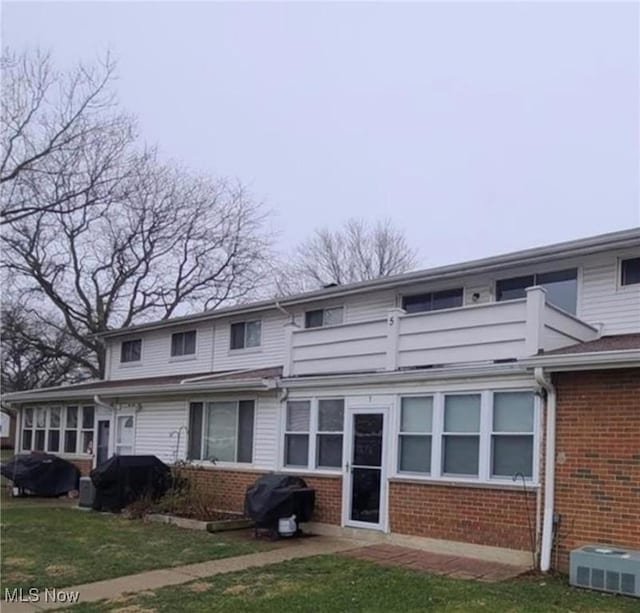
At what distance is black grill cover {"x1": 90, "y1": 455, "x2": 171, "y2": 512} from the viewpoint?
14.8 meters

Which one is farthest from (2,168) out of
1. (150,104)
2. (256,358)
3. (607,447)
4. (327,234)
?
(327,234)

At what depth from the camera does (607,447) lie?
29.4 feet

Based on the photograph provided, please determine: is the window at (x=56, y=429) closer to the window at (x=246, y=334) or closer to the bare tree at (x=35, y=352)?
the window at (x=246, y=334)

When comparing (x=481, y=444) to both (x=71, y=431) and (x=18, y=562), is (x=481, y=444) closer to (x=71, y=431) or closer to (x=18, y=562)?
(x=18, y=562)

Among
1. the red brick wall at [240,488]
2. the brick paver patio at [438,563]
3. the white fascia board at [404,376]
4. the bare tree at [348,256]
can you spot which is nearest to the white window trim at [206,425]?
the red brick wall at [240,488]

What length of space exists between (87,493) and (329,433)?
6.25 meters

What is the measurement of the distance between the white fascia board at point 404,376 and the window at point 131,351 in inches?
360

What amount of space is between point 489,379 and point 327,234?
113 feet

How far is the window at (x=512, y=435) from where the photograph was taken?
9883 millimetres

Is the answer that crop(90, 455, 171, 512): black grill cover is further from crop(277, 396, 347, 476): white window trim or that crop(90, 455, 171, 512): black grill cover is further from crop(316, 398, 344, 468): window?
crop(316, 398, 344, 468): window

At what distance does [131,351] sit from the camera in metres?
21.6

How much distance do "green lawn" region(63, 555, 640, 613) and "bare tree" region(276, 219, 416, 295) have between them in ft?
104

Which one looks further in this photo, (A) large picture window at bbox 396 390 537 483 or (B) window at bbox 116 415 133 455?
(B) window at bbox 116 415 133 455

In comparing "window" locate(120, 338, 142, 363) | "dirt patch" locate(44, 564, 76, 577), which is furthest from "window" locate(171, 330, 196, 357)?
"dirt patch" locate(44, 564, 76, 577)
